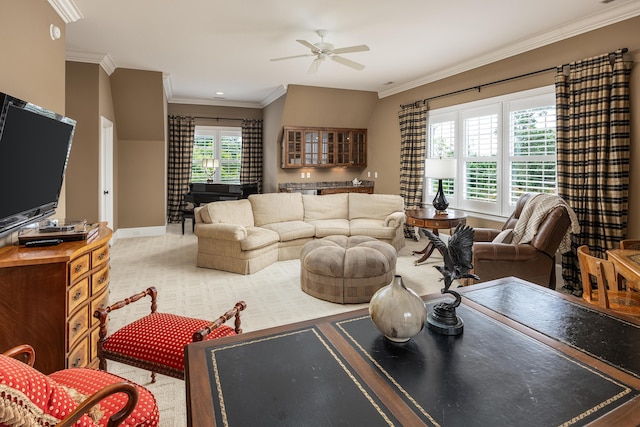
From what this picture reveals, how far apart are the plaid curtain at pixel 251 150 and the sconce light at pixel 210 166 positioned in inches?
26.3

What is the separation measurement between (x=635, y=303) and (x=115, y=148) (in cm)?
713

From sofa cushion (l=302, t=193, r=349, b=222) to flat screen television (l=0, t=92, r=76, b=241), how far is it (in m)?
3.61

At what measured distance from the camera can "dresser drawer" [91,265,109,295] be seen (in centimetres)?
238

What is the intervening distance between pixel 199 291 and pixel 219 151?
5743 mm

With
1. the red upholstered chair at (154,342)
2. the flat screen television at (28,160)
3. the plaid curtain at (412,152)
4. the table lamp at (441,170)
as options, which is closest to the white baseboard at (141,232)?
the flat screen television at (28,160)

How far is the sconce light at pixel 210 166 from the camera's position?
8438mm

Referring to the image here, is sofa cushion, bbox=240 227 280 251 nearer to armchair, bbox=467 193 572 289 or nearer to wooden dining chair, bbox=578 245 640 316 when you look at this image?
armchair, bbox=467 193 572 289

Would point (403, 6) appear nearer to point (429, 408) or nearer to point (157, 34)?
point (157, 34)

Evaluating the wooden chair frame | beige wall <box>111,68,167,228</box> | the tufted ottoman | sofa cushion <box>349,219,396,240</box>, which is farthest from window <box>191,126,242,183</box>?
the wooden chair frame

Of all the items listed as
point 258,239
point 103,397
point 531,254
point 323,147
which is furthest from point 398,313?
point 323,147

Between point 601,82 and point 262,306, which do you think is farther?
point 601,82

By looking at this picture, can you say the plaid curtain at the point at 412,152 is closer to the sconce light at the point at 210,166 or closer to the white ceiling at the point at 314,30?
the white ceiling at the point at 314,30

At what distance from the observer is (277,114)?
7.69 m

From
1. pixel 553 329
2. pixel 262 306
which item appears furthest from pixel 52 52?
pixel 553 329
